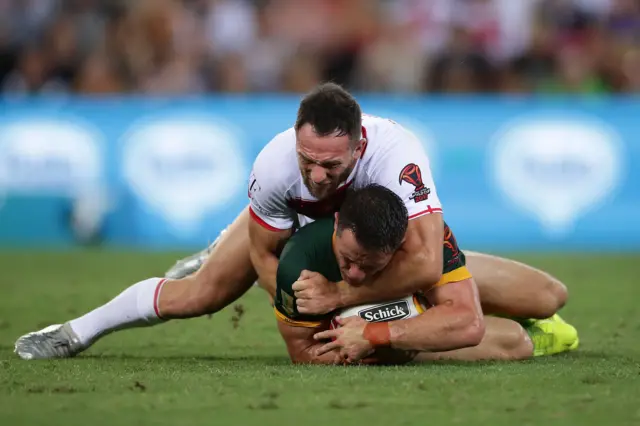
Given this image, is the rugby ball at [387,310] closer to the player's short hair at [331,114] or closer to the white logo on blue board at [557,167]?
the player's short hair at [331,114]

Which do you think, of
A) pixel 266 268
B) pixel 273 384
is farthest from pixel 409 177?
pixel 273 384

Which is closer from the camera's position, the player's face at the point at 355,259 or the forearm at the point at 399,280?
the player's face at the point at 355,259

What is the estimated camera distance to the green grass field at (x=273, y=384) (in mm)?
4738

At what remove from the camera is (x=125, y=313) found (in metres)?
6.93

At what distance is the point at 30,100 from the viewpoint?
48.1ft

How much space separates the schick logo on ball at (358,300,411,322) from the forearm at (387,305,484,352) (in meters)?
0.10

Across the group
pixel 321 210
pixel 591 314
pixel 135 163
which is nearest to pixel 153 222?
pixel 135 163

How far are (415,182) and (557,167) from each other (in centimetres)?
858

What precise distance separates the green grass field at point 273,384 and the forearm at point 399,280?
38 cm

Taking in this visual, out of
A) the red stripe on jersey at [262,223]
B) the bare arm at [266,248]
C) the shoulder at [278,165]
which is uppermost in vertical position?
the shoulder at [278,165]

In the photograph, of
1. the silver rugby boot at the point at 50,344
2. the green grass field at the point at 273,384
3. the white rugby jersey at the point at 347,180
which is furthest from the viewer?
the silver rugby boot at the point at 50,344

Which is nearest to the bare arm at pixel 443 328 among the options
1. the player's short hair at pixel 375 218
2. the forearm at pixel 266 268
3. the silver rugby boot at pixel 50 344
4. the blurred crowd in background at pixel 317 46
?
the player's short hair at pixel 375 218

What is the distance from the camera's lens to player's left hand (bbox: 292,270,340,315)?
6090 millimetres

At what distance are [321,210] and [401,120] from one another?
26.9 ft
